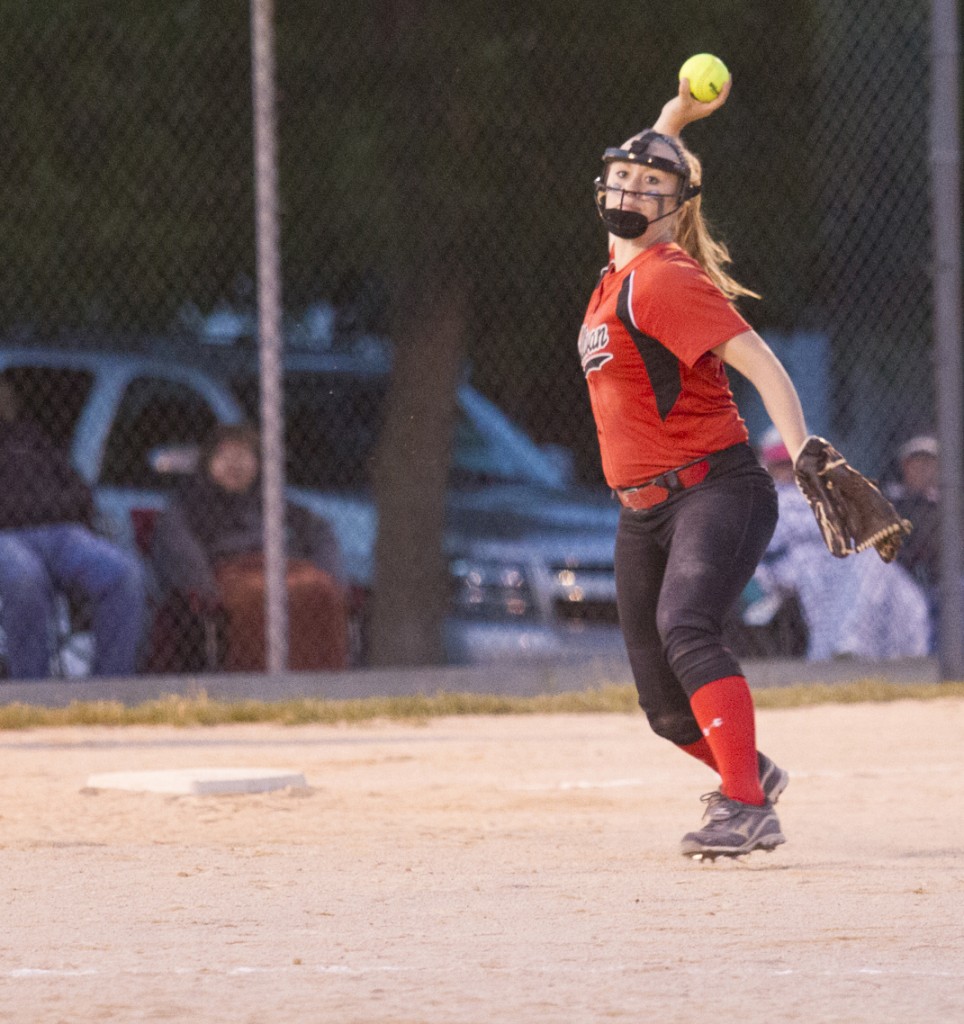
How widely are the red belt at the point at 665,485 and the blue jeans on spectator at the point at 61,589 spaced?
5.11 meters

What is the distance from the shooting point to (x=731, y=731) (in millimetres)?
5984

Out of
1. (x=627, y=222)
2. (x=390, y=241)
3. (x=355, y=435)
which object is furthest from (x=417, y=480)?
(x=627, y=222)

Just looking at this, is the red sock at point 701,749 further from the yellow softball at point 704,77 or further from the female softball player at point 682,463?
the yellow softball at point 704,77

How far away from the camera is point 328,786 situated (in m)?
7.96

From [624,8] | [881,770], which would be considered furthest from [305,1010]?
[624,8]

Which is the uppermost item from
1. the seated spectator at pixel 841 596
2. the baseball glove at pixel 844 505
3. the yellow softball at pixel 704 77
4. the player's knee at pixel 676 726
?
the yellow softball at pixel 704 77

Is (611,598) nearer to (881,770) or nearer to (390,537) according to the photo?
(390,537)

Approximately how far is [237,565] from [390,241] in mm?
2100

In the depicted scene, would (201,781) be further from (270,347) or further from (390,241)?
(390,241)

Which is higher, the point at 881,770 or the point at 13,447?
the point at 881,770

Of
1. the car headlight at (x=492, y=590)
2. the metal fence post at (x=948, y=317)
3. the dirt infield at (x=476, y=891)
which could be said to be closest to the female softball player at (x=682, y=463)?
the dirt infield at (x=476, y=891)

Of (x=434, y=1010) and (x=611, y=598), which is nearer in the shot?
(x=434, y=1010)

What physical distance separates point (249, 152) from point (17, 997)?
7715 mm

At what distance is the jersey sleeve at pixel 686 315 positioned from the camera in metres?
5.93
